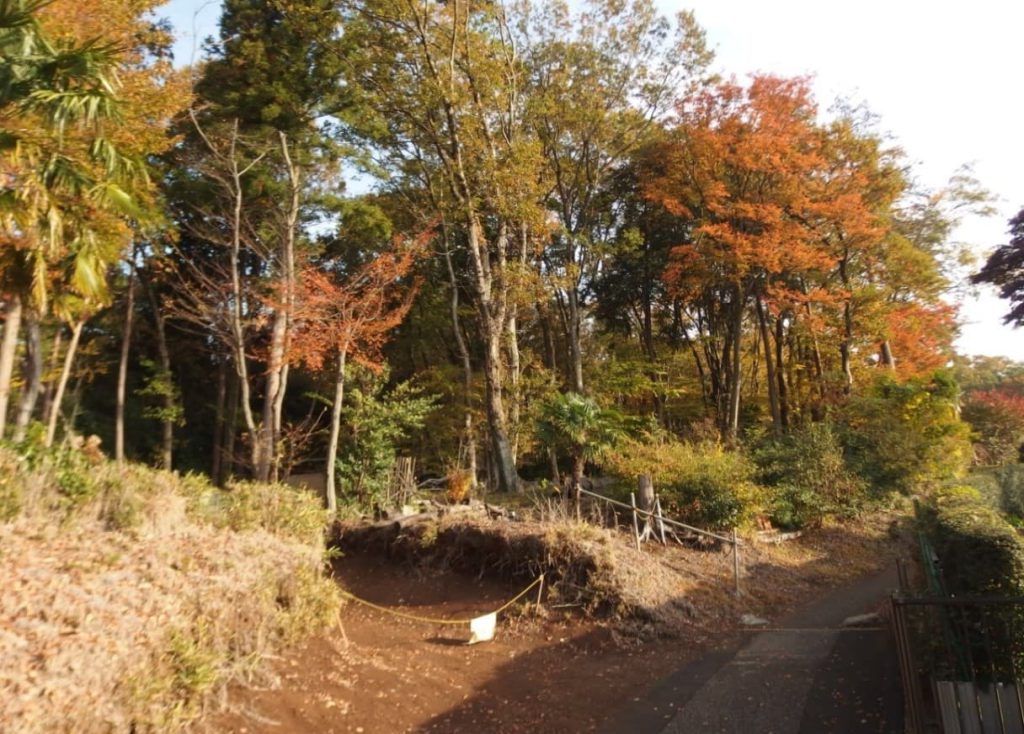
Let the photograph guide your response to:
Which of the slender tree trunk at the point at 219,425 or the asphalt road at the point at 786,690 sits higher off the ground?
the slender tree trunk at the point at 219,425

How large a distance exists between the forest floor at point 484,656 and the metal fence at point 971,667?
252 centimetres

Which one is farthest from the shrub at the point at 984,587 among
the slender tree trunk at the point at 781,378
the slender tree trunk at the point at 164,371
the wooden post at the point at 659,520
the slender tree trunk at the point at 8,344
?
the slender tree trunk at the point at 164,371

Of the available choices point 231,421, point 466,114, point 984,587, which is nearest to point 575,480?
point 984,587

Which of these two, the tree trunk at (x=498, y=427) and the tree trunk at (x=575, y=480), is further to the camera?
the tree trunk at (x=498, y=427)

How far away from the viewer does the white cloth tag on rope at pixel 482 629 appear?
9016mm

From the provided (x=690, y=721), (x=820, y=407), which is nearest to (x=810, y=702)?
(x=690, y=721)

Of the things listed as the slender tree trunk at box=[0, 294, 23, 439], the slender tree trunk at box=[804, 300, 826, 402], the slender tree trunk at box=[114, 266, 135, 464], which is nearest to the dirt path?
the slender tree trunk at box=[0, 294, 23, 439]

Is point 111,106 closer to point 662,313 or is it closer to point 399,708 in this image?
point 399,708

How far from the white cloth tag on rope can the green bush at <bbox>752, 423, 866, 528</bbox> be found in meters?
8.61

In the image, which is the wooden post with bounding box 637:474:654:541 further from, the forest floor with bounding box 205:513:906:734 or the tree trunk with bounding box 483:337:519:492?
the tree trunk with bounding box 483:337:519:492

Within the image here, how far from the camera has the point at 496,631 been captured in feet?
31.2

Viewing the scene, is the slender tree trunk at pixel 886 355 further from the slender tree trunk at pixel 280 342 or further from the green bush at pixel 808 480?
the slender tree trunk at pixel 280 342

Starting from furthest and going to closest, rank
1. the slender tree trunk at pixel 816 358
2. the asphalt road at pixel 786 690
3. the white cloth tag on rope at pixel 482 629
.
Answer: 1. the slender tree trunk at pixel 816 358
2. the white cloth tag on rope at pixel 482 629
3. the asphalt road at pixel 786 690

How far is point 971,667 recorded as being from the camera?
188 inches
